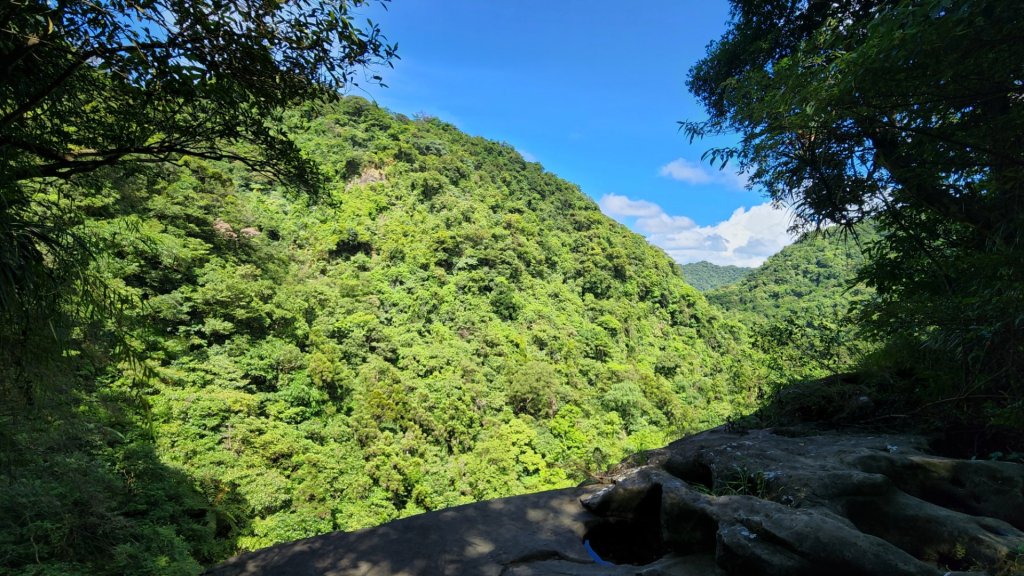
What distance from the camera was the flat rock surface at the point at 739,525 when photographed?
2.20 metres

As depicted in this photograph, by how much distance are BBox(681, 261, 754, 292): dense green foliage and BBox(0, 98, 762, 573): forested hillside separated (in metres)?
111

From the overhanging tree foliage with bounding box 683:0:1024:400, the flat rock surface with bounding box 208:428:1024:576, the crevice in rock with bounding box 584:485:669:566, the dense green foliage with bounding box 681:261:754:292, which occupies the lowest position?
the crevice in rock with bounding box 584:485:669:566

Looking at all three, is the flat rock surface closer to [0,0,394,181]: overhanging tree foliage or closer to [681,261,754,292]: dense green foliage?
[0,0,394,181]: overhanging tree foliage

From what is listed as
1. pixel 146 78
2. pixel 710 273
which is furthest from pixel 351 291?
pixel 710 273

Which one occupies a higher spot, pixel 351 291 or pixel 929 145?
pixel 351 291

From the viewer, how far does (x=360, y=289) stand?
2686 cm

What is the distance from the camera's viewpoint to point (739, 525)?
239cm

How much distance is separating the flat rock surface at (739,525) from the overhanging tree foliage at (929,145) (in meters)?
0.99

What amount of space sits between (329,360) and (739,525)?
18442mm

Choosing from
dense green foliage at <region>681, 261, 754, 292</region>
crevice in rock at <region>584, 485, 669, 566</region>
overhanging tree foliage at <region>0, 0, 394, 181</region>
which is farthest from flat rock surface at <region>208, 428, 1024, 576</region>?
dense green foliage at <region>681, 261, 754, 292</region>

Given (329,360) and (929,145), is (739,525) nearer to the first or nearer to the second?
(929,145)

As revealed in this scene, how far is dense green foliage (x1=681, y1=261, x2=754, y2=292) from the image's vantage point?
145 metres

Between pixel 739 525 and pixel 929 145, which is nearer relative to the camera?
pixel 739 525

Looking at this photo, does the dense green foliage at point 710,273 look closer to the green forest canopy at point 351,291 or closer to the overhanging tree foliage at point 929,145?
the green forest canopy at point 351,291
